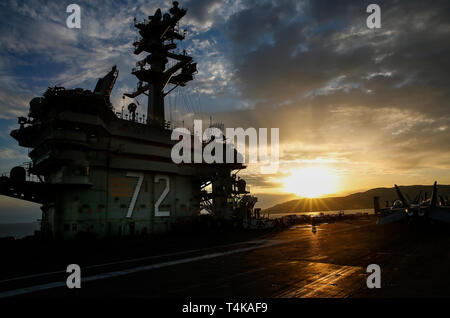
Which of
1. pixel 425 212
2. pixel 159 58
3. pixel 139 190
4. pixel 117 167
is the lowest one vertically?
pixel 425 212

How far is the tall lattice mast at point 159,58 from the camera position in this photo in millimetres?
41719

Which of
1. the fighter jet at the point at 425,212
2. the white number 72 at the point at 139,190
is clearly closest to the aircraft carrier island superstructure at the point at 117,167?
the white number 72 at the point at 139,190

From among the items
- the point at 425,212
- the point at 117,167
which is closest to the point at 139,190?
the point at 117,167

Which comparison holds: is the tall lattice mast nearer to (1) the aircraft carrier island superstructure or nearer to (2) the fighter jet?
(1) the aircraft carrier island superstructure

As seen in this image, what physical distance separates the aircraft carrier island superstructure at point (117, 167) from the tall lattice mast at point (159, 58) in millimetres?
145

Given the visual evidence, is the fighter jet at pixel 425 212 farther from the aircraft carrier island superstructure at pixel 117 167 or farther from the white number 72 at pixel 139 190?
the white number 72 at pixel 139 190

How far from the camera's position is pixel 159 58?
1690 inches

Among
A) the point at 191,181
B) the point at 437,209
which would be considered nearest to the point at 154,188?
the point at 191,181

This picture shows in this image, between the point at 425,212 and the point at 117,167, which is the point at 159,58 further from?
the point at 425,212

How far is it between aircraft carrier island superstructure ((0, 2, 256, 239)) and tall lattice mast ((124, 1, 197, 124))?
14 cm

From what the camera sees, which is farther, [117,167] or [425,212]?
Result: [425,212]

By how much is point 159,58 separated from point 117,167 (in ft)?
61.3

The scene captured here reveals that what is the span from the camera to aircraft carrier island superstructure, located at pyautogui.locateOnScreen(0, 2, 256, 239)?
2933 centimetres

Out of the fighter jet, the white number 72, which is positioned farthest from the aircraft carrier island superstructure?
the fighter jet
